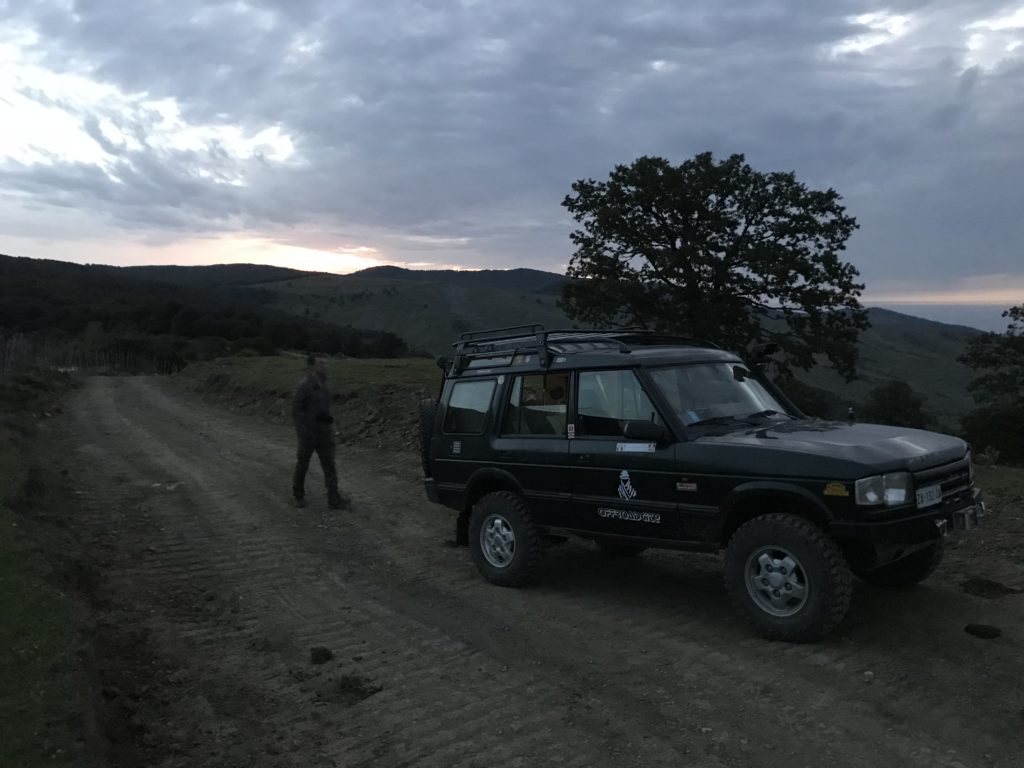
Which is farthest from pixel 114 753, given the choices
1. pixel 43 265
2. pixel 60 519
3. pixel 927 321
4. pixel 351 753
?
pixel 927 321

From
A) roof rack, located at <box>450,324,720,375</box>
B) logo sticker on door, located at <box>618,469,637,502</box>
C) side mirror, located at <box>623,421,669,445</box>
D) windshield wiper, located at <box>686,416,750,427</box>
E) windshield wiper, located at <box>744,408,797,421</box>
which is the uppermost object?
roof rack, located at <box>450,324,720,375</box>

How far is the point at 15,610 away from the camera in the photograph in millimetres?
5293

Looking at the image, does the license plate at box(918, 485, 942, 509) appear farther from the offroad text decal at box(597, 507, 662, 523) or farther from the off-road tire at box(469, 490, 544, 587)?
the off-road tire at box(469, 490, 544, 587)

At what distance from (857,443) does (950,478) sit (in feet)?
2.50

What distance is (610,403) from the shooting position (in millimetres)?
6172

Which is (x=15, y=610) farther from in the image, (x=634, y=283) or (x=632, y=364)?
(x=634, y=283)

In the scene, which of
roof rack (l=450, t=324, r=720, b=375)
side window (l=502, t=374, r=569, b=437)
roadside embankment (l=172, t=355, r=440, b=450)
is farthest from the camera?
roadside embankment (l=172, t=355, r=440, b=450)

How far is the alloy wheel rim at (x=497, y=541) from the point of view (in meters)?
6.75

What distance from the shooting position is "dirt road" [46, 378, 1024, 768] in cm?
395

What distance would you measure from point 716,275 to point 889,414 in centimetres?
2160

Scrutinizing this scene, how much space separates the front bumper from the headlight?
80 mm

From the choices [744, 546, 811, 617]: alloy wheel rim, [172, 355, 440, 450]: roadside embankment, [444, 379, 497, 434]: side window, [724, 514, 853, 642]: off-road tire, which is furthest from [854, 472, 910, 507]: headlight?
[172, 355, 440, 450]: roadside embankment

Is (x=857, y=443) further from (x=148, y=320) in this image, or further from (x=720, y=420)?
(x=148, y=320)

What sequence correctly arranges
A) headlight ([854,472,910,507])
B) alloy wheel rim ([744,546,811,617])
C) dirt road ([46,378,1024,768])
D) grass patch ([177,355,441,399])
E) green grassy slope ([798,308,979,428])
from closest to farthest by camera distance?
1. dirt road ([46,378,1024,768])
2. headlight ([854,472,910,507])
3. alloy wheel rim ([744,546,811,617])
4. grass patch ([177,355,441,399])
5. green grassy slope ([798,308,979,428])
